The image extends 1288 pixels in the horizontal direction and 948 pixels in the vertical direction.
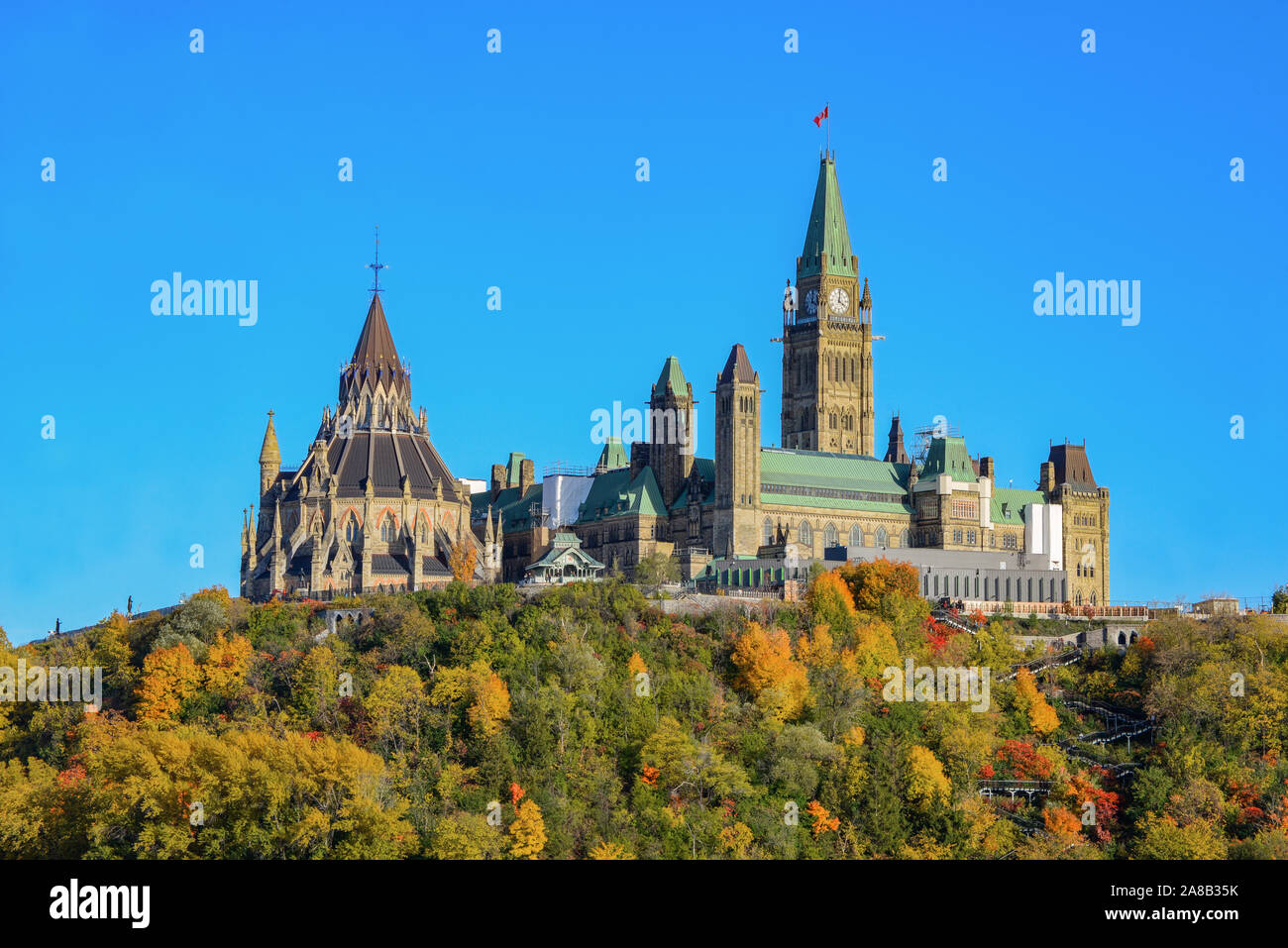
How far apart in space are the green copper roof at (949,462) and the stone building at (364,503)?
36.2 m

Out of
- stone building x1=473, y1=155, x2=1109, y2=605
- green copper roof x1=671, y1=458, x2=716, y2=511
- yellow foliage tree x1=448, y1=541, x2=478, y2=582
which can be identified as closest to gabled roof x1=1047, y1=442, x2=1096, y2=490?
stone building x1=473, y1=155, x2=1109, y2=605

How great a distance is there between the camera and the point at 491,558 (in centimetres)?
17450

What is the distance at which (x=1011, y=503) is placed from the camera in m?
186

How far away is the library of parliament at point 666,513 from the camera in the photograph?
168m

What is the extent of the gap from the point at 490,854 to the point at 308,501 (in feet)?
196

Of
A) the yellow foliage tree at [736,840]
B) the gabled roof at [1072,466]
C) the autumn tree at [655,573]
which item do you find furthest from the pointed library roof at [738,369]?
the yellow foliage tree at [736,840]

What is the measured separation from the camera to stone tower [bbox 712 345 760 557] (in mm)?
169750

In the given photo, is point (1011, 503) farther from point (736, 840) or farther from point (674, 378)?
point (736, 840)

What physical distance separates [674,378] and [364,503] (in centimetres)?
2627

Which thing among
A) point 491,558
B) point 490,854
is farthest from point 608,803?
point 491,558
